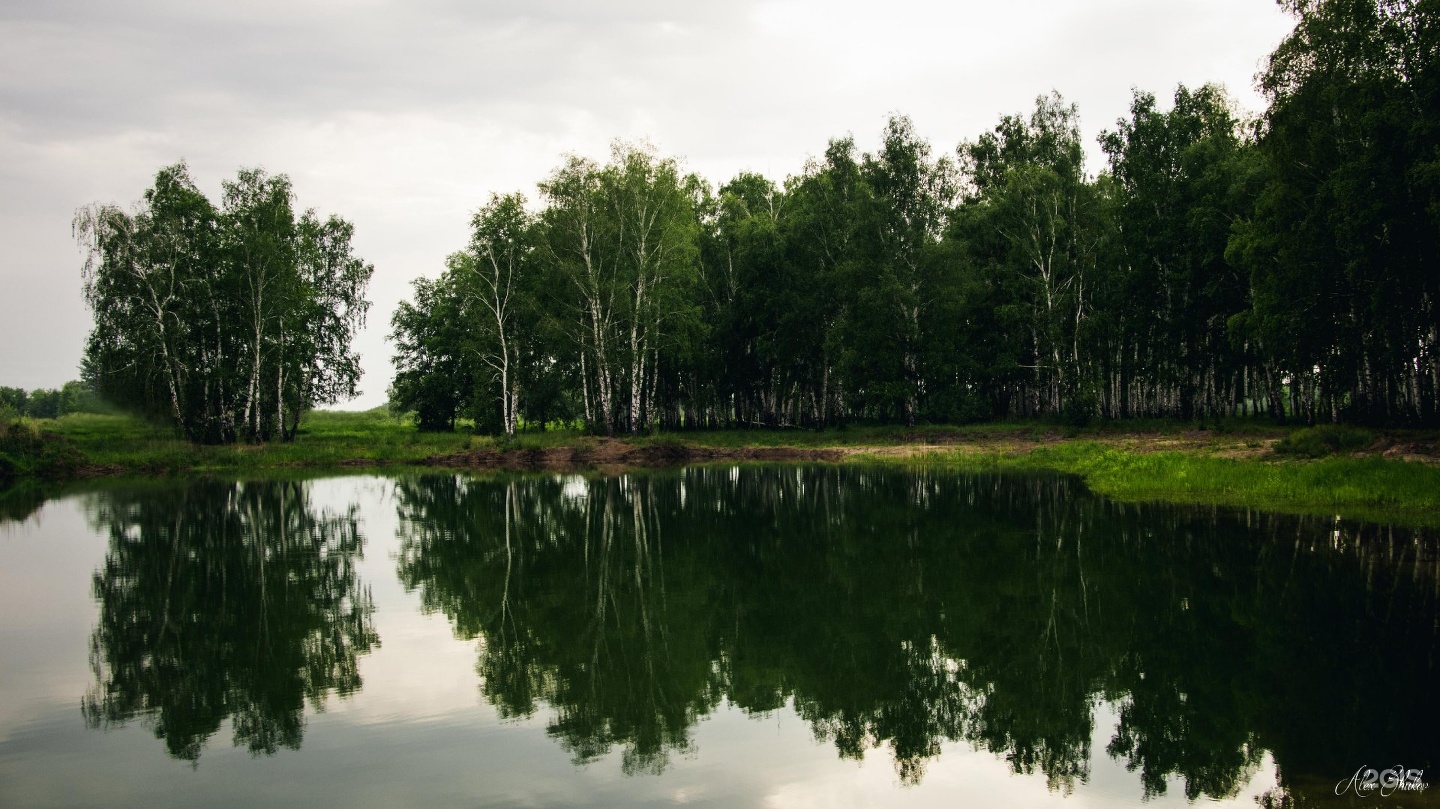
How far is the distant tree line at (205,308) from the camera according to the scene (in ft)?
158

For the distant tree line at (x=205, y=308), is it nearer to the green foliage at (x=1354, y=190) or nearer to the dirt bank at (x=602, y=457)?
the dirt bank at (x=602, y=457)

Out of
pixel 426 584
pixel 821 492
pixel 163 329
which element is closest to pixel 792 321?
pixel 821 492

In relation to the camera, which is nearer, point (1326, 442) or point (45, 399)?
point (1326, 442)

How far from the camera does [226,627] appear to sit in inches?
499

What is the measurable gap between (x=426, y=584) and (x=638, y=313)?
36.2 m

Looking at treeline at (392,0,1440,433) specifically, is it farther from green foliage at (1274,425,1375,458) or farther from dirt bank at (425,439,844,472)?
green foliage at (1274,425,1375,458)

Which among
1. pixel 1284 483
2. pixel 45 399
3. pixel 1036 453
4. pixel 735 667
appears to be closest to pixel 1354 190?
pixel 1284 483

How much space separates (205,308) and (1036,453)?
4625cm

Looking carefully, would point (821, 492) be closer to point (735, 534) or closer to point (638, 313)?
point (735, 534)

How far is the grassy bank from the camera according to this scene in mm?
21500
